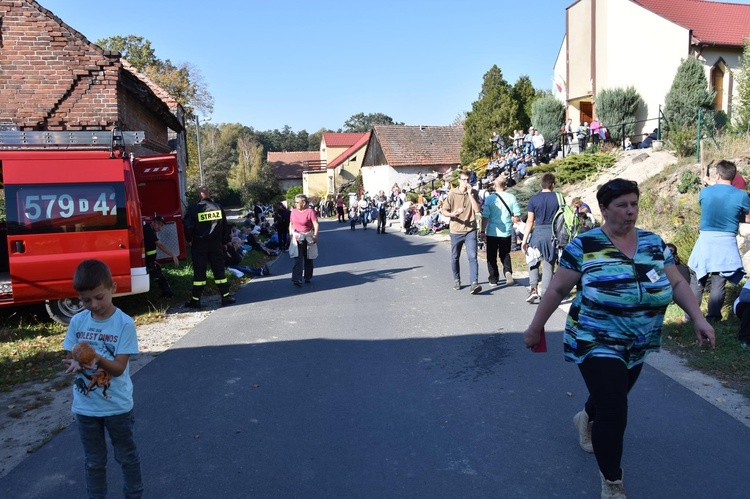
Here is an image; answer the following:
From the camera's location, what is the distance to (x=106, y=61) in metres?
12.6

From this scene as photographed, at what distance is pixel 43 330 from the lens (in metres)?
8.66

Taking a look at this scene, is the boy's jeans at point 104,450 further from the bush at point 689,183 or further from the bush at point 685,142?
the bush at point 685,142

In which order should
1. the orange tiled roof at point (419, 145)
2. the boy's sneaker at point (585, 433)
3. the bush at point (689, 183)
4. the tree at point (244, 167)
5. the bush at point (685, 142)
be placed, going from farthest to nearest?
1. the tree at point (244, 167)
2. the orange tiled roof at point (419, 145)
3. the bush at point (685, 142)
4. the bush at point (689, 183)
5. the boy's sneaker at point (585, 433)

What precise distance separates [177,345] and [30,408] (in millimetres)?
2110

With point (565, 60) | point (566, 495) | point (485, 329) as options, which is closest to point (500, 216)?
point (485, 329)

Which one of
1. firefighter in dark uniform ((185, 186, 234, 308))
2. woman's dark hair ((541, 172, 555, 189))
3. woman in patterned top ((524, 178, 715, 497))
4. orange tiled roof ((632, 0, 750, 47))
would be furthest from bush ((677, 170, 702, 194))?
woman in patterned top ((524, 178, 715, 497))

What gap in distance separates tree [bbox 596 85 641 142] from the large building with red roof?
48 centimetres

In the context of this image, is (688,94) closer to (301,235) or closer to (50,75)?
(301,235)

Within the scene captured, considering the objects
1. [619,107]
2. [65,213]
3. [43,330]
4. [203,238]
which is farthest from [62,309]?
[619,107]

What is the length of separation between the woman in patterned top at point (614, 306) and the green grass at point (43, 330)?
5.52 meters

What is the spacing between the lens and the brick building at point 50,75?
12.2 metres

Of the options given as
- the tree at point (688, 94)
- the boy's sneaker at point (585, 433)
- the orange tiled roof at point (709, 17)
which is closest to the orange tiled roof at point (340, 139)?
the orange tiled roof at point (709, 17)

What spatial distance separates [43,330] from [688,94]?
20.5m

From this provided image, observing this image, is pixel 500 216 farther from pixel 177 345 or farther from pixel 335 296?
pixel 177 345
